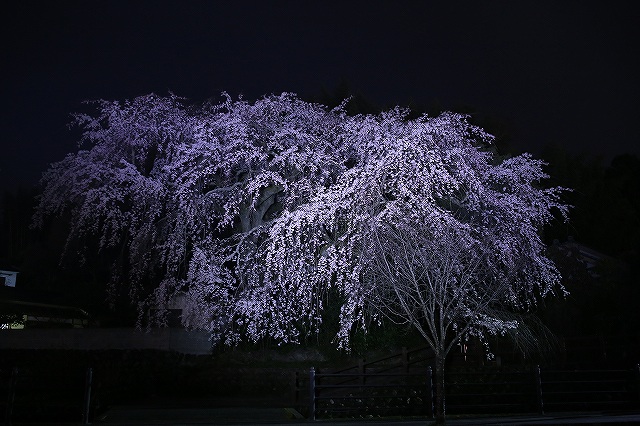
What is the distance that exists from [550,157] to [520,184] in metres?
29.6

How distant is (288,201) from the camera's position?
1802 centimetres

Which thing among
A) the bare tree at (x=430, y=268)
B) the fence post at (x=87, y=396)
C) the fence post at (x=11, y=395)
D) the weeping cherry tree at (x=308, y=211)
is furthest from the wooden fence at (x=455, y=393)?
the fence post at (x=11, y=395)

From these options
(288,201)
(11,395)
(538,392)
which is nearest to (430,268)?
(538,392)

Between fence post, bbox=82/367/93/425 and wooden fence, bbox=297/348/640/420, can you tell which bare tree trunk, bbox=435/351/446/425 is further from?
fence post, bbox=82/367/93/425

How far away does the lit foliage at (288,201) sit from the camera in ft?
48.0

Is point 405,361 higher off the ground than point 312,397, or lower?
higher

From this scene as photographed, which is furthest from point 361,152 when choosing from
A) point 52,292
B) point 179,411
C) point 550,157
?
point 550,157

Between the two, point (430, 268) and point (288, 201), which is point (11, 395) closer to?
point (288, 201)

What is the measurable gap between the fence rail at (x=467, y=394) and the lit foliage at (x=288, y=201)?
166 centimetres

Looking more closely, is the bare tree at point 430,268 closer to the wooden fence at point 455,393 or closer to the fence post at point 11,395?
the wooden fence at point 455,393

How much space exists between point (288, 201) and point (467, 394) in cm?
754

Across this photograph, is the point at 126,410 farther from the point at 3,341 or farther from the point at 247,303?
the point at 3,341

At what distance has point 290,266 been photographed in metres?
16.5

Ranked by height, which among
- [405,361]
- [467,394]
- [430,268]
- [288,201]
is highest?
[288,201]
